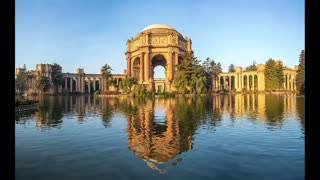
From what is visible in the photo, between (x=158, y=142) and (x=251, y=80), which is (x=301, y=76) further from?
(x=158, y=142)

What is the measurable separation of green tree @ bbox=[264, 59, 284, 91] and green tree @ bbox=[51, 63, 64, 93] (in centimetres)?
7087

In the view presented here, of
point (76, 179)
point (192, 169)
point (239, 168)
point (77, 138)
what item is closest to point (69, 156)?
point (76, 179)

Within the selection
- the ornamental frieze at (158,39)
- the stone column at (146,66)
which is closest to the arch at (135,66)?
the stone column at (146,66)

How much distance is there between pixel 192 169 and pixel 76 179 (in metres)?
2.91

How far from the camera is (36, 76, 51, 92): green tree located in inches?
3388

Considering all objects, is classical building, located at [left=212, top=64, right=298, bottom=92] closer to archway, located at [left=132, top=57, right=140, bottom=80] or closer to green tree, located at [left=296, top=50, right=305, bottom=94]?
green tree, located at [left=296, top=50, right=305, bottom=94]

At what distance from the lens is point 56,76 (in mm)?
94938

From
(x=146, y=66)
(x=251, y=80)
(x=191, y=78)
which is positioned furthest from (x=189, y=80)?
(x=251, y=80)

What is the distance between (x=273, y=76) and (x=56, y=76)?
7351 cm

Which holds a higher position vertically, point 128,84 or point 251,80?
point 251,80

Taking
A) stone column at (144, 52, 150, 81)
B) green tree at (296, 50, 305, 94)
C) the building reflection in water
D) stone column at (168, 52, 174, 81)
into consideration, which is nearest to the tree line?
green tree at (296, 50, 305, 94)

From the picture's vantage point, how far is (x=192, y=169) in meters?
6.90

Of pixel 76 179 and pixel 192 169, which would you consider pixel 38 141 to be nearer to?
pixel 76 179

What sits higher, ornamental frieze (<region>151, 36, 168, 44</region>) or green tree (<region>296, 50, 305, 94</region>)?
ornamental frieze (<region>151, 36, 168, 44</region>)
